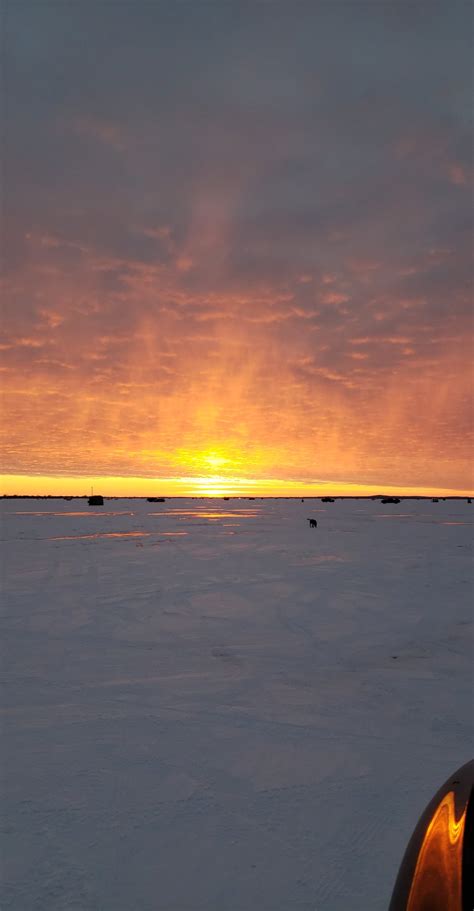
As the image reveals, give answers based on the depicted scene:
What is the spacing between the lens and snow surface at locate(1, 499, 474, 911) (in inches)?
105

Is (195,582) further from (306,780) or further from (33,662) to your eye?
(306,780)

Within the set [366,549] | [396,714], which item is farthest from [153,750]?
[366,549]

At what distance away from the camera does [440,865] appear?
186 centimetres

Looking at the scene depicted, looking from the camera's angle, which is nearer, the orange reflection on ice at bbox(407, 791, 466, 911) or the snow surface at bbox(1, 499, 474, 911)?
the orange reflection on ice at bbox(407, 791, 466, 911)

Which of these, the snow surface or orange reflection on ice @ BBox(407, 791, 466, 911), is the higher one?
orange reflection on ice @ BBox(407, 791, 466, 911)

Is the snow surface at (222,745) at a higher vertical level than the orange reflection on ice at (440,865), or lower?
lower

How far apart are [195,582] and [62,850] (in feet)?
26.9

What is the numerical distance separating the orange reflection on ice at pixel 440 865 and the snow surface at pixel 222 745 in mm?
841

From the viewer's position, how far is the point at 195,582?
11.0 m

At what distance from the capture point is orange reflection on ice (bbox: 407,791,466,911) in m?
1.73

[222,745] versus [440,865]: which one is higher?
[440,865]

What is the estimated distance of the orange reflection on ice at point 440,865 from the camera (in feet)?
5.68

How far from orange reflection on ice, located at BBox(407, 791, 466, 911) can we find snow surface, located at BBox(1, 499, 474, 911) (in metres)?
0.84

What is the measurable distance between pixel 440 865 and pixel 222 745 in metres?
2.38
